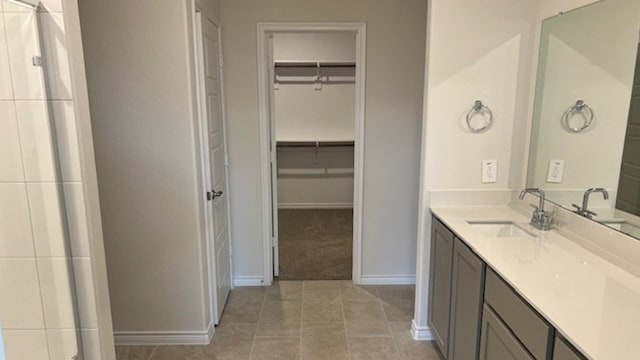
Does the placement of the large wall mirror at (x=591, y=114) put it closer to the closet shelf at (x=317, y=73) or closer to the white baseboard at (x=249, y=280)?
the white baseboard at (x=249, y=280)

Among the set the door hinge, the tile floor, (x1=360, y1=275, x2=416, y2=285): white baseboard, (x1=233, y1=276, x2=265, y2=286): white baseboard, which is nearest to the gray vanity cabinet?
the tile floor

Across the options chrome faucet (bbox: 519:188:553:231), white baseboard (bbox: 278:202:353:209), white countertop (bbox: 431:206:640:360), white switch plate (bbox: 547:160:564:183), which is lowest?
white baseboard (bbox: 278:202:353:209)

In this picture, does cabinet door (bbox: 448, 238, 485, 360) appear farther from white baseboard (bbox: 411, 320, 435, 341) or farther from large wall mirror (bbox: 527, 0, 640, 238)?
large wall mirror (bbox: 527, 0, 640, 238)

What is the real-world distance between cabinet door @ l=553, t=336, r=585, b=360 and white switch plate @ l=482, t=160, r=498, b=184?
56.5 inches

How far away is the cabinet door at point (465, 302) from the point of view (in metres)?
1.85

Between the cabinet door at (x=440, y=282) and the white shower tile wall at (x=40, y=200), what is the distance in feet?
5.59

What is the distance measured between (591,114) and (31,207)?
243 centimetres

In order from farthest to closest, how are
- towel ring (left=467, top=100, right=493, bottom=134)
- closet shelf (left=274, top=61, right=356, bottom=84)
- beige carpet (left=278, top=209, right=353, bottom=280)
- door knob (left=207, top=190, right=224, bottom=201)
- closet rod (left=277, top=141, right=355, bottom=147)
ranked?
1. closet rod (left=277, top=141, right=355, bottom=147)
2. closet shelf (left=274, top=61, right=356, bottom=84)
3. beige carpet (left=278, top=209, right=353, bottom=280)
4. door knob (left=207, top=190, right=224, bottom=201)
5. towel ring (left=467, top=100, right=493, bottom=134)

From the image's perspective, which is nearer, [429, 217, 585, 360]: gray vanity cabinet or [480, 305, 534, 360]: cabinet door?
[429, 217, 585, 360]: gray vanity cabinet

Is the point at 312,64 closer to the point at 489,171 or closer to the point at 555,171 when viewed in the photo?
the point at 489,171

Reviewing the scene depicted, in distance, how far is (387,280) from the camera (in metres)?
3.57

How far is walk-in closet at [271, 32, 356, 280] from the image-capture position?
5527 mm

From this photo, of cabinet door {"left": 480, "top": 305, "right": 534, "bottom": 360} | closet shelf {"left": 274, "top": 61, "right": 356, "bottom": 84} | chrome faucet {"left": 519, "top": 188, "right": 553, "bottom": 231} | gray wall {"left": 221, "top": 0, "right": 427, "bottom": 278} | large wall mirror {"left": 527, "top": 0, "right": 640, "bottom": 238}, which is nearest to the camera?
cabinet door {"left": 480, "top": 305, "right": 534, "bottom": 360}

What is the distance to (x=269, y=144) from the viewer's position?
11.0 ft
